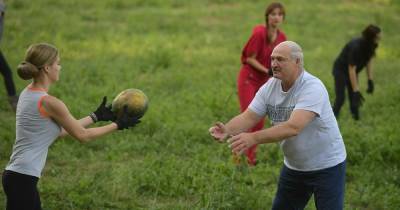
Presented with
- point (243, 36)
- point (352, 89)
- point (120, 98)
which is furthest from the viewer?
point (243, 36)

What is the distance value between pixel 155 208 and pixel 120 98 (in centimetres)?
149

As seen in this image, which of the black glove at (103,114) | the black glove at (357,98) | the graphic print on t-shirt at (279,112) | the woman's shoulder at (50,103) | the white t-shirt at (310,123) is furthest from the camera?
the black glove at (357,98)

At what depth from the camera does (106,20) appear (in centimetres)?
1673

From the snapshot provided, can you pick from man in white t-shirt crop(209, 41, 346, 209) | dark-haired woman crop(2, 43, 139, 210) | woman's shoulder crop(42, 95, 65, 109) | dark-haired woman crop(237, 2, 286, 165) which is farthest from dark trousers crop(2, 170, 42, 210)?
dark-haired woman crop(237, 2, 286, 165)

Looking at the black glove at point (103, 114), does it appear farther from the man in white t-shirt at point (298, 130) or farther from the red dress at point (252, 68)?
the red dress at point (252, 68)

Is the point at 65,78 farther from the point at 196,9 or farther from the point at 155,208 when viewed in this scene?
the point at 196,9

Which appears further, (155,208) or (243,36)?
(243,36)

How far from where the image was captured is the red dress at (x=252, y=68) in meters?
7.46

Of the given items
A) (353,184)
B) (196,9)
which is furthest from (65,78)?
(196,9)

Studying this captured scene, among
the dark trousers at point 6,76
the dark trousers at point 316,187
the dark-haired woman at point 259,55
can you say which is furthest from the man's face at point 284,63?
the dark trousers at point 6,76

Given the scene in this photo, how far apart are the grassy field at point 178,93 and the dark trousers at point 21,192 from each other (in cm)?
178

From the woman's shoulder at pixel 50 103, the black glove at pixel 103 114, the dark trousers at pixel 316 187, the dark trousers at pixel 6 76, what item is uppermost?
the woman's shoulder at pixel 50 103

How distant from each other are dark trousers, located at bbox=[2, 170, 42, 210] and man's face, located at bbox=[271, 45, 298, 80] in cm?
191

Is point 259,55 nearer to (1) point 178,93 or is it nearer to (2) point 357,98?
(2) point 357,98
